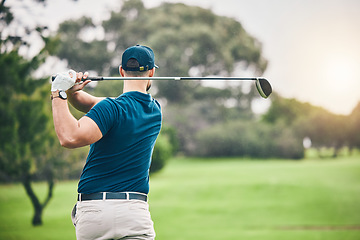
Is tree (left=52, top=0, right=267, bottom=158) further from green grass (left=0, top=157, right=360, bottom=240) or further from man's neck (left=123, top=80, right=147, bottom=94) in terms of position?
man's neck (left=123, top=80, right=147, bottom=94)

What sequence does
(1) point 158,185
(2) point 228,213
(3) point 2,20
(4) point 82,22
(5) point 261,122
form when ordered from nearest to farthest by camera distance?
(3) point 2,20 → (2) point 228,213 → (1) point 158,185 → (5) point 261,122 → (4) point 82,22

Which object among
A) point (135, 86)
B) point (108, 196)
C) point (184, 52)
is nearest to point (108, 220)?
point (108, 196)

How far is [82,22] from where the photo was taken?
111 feet

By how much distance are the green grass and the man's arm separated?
11.7 m

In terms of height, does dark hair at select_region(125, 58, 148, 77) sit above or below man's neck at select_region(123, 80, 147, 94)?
above

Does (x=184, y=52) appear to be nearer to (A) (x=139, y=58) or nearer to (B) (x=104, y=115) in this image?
(A) (x=139, y=58)

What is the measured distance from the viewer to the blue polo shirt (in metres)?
2.16

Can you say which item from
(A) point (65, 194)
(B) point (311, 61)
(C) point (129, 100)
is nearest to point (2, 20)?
(C) point (129, 100)

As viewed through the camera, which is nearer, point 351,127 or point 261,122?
point 351,127

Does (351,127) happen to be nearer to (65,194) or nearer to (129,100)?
(65,194)

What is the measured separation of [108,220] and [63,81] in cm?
75

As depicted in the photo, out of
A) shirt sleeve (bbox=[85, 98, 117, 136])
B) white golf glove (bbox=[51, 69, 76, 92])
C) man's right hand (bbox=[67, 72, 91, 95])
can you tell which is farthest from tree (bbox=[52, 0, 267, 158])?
shirt sleeve (bbox=[85, 98, 117, 136])

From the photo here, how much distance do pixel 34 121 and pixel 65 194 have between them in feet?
24.1

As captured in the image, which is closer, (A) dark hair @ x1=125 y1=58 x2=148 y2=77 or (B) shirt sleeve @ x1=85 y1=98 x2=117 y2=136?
(B) shirt sleeve @ x1=85 y1=98 x2=117 y2=136
